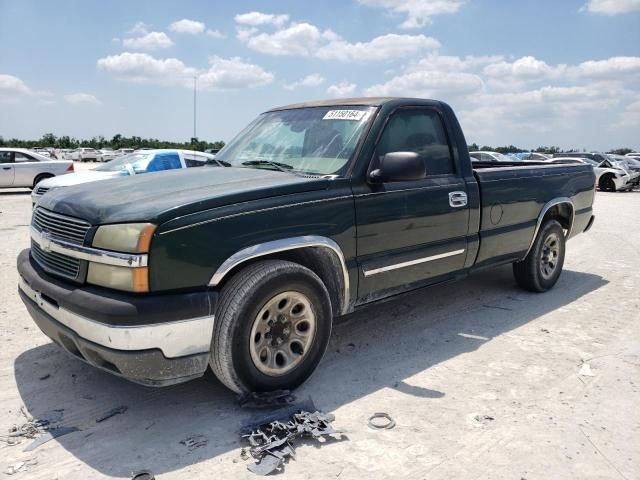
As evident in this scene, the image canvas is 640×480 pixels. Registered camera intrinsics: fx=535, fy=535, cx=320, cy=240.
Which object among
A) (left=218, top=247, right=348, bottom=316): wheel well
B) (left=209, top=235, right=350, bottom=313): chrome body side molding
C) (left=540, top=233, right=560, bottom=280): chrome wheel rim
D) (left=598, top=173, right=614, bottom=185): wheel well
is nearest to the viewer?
(left=209, top=235, right=350, bottom=313): chrome body side molding

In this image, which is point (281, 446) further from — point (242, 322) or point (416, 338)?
point (416, 338)

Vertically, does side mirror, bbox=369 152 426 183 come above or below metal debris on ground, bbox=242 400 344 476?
above

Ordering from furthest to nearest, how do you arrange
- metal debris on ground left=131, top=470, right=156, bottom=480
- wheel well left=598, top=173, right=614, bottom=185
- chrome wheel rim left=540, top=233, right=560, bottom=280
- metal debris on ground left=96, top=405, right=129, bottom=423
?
wheel well left=598, top=173, right=614, bottom=185 < chrome wheel rim left=540, top=233, right=560, bottom=280 < metal debris on ground left=96, top=405, right=129, bottom=423 < metal debris on ground left=131, top=470, right=156, bottom=480

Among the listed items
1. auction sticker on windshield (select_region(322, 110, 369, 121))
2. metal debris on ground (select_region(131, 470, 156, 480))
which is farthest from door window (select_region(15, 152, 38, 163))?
metal debris on ground (select_region(131, 470, 156, 480))

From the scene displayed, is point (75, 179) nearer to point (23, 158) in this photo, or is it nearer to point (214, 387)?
point (214, 387)

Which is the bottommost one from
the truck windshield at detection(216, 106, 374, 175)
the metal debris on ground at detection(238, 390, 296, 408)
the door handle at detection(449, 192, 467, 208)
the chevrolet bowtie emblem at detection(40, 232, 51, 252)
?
the metal debris on ground at detection(238, 390, 296, 408)

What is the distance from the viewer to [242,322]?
9.95ft

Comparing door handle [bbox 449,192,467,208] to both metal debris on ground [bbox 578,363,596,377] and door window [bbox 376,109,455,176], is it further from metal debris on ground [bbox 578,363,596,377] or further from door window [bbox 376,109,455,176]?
metal debris on ground [bbox 578,363,596,377]

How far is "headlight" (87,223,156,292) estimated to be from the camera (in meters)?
2.75

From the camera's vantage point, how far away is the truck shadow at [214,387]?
284 centimetres

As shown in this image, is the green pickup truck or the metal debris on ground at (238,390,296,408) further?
the metal debris on ground at (238,390,296,408)

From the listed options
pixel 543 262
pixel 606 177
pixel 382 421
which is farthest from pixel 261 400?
pixel 606 177

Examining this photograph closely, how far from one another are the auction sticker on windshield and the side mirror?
0.50 meters

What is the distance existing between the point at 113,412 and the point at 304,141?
2281 millimetres
